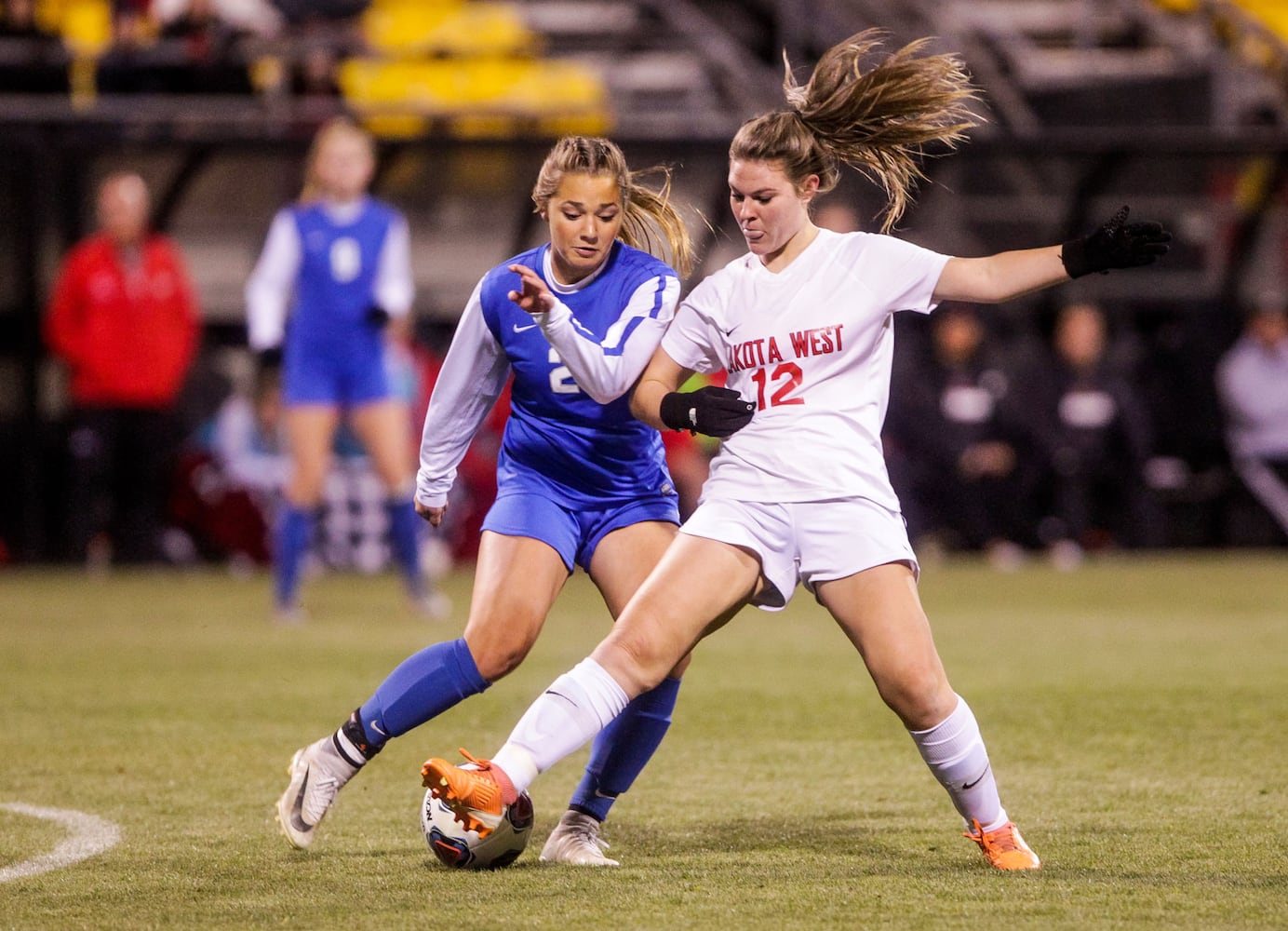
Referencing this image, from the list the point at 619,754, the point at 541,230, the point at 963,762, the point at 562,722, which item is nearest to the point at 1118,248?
the point at 963,762

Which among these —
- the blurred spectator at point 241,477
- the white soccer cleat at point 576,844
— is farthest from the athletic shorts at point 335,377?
the white soccer cleat at point 576,844

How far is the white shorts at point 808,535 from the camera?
4188 millimetres

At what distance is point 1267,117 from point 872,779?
1192cm

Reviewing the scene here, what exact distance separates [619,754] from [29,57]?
10.7 metres

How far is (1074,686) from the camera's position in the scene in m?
7.47

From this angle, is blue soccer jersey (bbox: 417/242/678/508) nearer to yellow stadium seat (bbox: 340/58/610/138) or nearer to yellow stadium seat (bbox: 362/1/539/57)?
yellow stadium seat (bbox: 340/58/610/138)

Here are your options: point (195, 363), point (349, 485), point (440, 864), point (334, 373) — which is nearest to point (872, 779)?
point (440, 864)

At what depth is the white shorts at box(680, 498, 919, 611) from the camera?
4.19m

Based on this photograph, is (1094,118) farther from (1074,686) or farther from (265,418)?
(1074,686)

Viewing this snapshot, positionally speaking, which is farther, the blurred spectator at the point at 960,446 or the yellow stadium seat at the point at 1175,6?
the yellow stadium seat at the point at 1175,6

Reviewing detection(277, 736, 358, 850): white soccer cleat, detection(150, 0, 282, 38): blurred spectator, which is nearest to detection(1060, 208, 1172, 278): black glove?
detection(277, 736, 358, 850): white soccer cleat

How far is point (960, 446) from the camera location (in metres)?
14.3

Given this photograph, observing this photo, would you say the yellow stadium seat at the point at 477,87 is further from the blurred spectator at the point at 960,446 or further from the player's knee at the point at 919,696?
the player's knee at the point at 919,696

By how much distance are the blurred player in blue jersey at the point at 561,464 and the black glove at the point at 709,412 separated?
228 mm
